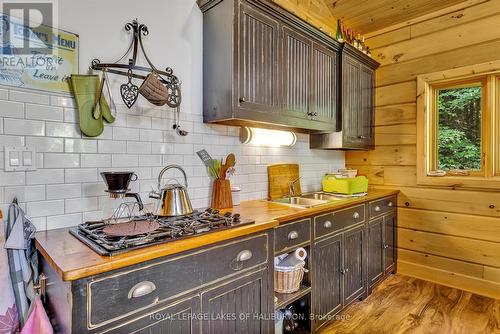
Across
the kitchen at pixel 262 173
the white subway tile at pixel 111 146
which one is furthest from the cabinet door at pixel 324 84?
the white subway tile at pixel 111 146

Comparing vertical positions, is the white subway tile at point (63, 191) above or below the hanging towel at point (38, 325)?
above

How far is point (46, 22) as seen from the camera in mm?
1330

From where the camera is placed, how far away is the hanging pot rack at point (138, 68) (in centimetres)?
149

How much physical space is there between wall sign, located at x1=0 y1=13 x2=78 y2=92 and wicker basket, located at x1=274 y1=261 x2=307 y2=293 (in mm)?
1536

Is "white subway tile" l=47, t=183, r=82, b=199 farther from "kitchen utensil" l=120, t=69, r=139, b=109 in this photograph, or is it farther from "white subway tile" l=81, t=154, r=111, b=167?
"kitchen utensil" l=120, t=69, r=139, b=109

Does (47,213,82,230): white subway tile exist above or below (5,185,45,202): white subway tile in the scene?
below

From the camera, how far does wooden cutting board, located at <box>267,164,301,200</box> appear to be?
241cm

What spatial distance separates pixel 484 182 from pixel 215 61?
251 centimetres

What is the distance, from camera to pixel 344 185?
8.43ft

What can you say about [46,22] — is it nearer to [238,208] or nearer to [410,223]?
[238,208]

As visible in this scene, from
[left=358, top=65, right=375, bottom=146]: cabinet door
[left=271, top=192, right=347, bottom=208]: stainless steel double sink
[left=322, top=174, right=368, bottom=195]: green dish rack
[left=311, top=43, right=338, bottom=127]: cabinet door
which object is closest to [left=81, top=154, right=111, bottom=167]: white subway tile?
[left=271, top=192, right=347, bottom=208]: stainless steel double sink

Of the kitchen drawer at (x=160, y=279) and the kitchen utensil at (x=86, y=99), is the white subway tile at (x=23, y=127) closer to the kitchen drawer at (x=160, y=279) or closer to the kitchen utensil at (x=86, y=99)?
the kitchen utensil at (x=86, y=99)

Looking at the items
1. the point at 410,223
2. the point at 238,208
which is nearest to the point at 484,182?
the point at 410,223

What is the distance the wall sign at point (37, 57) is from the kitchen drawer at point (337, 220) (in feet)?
5.45
